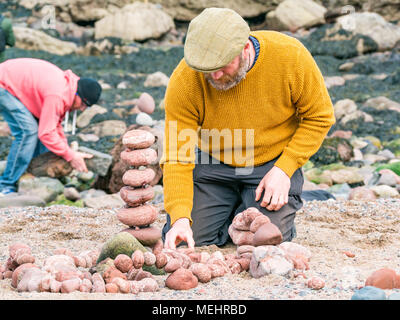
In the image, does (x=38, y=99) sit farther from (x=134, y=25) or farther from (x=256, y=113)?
(x=134, y=25)

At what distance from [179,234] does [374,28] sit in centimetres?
1567

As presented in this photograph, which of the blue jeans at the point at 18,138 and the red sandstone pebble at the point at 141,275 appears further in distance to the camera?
the blue jeans at the point at 18,138

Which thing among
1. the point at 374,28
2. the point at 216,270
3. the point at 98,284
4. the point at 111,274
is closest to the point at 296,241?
the point at 216,270

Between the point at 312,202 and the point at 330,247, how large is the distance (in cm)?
163

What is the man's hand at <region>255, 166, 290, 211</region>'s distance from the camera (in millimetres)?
3918

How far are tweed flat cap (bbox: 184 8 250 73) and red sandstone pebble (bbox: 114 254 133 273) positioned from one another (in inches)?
45.4

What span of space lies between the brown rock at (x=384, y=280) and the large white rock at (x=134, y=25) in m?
17.2

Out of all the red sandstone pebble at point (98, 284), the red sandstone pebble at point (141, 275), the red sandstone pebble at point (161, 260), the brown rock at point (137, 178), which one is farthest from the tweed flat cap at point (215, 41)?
the red sandstone pebble at point (98, 284)

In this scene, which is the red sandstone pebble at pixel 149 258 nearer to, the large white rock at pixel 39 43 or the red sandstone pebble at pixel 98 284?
the red sandstone pebble at pixel 98 284

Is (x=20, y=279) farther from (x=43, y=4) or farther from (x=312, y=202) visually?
(x=43, y=4)

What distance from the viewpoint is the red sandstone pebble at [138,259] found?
3123mm

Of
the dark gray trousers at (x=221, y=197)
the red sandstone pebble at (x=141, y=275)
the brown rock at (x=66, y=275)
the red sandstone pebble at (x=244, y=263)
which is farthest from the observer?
the dark gray trousers at (x=221, y=197)

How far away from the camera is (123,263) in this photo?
3.11 metres

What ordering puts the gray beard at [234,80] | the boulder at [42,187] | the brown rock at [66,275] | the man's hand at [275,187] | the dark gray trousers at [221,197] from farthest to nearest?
the boulder at [42,187], the dark gray trousers at [221,197], the man's hand at [275,187], the gray beard at [234,80], the brown rock at [66,275]
